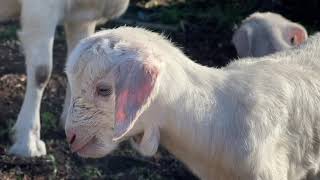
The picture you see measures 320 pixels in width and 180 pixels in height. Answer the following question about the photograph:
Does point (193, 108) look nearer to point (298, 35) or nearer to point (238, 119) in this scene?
point (238, 119)

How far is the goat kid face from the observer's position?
3.13m

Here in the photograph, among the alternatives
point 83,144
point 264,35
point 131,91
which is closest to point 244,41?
point 264,35

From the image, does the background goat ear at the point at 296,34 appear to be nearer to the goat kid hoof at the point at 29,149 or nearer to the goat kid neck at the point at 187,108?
the goat kid hoof at the point at 29,149

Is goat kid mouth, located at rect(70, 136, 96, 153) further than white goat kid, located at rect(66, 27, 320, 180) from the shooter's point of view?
Yes

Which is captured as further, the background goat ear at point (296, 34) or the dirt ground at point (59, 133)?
the background goat ear at point (296, 34)

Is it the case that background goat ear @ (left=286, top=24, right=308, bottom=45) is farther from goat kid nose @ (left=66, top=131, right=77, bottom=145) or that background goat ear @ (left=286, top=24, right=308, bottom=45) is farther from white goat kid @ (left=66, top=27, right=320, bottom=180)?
goat kid nose @ (left=66, top=131, right=77, bottom=145)

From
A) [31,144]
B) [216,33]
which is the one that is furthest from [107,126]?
[216,33]

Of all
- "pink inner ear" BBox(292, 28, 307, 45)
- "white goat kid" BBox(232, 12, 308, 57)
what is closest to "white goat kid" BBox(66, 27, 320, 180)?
"pink inner ear" BBox(292, 28, 307, 45)

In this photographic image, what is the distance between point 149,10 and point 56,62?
2057mm

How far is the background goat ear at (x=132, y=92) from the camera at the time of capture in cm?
312

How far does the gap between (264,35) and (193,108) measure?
2758 mm

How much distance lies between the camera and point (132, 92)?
312cm

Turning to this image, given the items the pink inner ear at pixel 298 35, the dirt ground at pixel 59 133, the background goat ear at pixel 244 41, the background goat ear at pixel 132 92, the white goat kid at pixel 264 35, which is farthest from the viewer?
the background goat ear at pixel 244 41

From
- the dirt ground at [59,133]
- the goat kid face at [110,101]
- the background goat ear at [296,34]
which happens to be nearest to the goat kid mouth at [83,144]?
the goat kid face at [110,101]
